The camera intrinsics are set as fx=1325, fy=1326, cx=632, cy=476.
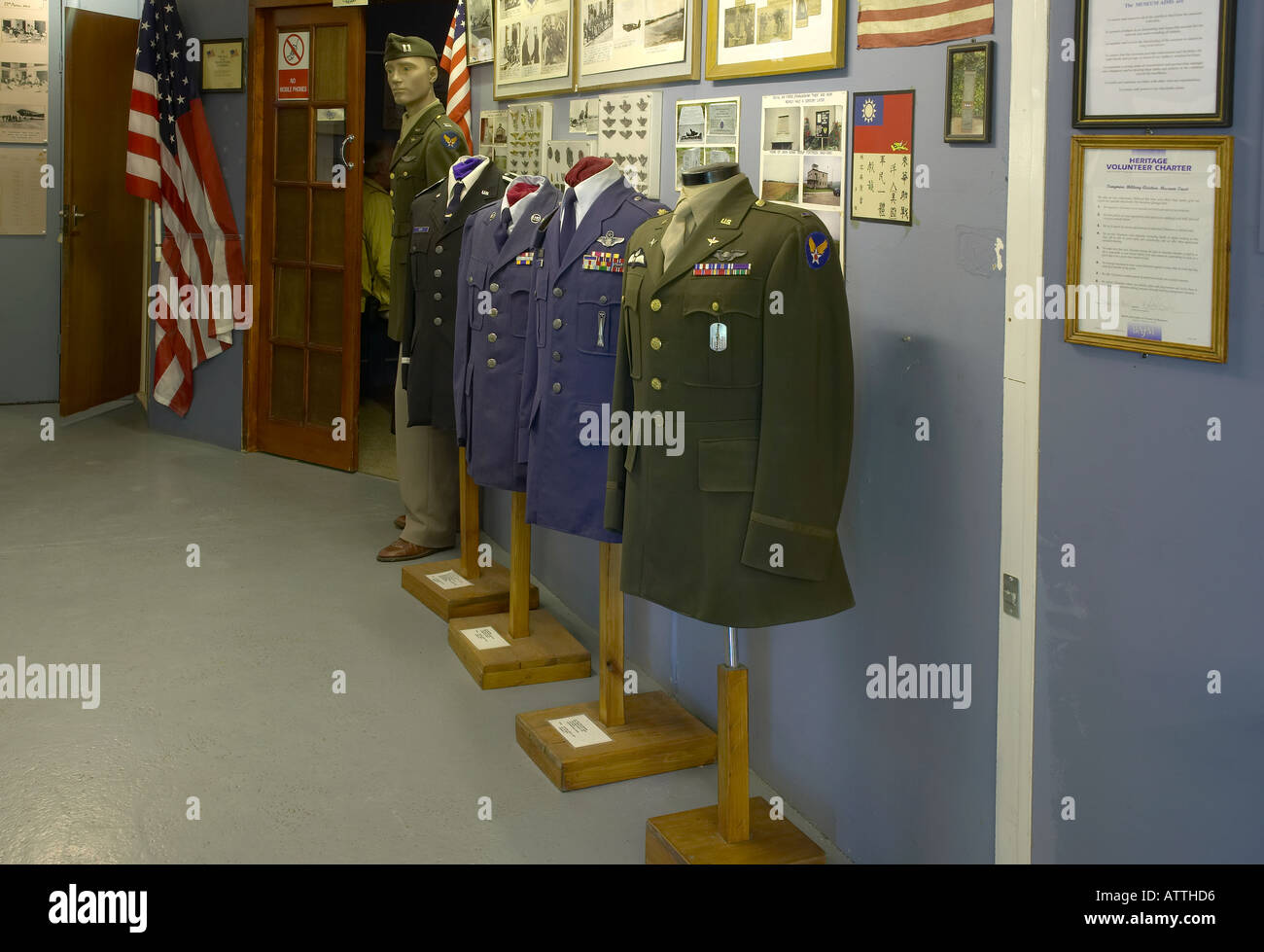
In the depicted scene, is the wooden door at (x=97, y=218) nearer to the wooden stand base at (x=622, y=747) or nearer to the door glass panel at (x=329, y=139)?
the door glass panel at (x=329, y=139)

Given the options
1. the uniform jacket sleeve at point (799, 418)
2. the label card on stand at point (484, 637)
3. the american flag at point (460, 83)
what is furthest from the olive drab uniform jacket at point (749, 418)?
the american flag at point (460, 83)

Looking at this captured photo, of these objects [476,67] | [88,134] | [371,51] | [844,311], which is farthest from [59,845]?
[371,51]

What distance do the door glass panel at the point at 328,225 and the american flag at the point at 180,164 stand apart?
0.54 metres

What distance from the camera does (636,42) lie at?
3598 millimetres

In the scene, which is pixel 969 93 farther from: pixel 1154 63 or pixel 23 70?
pixel 23 70

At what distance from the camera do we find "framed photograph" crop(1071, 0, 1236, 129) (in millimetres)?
1692

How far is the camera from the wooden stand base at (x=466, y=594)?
4.22 metres

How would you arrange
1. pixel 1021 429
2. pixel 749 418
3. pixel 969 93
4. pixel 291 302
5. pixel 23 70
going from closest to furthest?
1. pixel 1021 429
2. pixel 969 93
3. pixel 749 418
4. pixel 291 302
5. pixel 23 70

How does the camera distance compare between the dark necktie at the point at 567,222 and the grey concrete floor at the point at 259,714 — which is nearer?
the grey concrete floor at the point at 259,714

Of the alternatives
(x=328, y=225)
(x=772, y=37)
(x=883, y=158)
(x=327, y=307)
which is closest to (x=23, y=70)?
(x=328, y=225)

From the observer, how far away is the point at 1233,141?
5.53 feet

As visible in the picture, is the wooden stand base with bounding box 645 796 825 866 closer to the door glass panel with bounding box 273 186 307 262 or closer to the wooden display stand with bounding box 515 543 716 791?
the wooden display stand with bounding box 515 543 716 791

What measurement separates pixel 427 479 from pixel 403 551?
28cm

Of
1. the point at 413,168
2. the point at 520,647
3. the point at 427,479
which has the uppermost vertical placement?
the point at 413,168
